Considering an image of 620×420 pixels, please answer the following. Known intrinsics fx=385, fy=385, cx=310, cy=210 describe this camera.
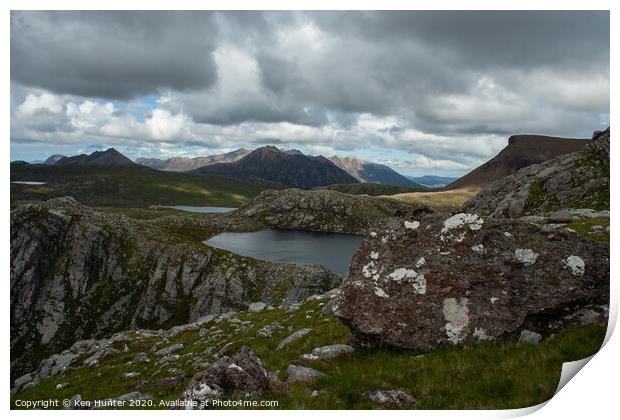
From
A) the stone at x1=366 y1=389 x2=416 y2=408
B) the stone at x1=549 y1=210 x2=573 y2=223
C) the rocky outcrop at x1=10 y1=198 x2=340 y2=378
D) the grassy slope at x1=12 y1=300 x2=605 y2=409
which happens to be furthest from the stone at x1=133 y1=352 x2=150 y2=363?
the rocky outcrop at x1=10 y1=198 x2=340 y2=378

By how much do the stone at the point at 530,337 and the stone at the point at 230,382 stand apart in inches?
320

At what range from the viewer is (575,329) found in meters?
12.2

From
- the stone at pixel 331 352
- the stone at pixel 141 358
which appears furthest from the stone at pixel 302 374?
the stone at pixel 141 358

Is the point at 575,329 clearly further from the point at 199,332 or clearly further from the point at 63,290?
the point at 63,290

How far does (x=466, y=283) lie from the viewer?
13102 mm

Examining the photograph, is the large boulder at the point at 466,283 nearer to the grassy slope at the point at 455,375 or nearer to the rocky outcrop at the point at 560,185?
the grassy slope at the point at 455,375

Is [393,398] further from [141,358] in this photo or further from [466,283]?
[141,358]

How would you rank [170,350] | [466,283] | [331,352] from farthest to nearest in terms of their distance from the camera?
[170,350] < [331,352] < [466,283]

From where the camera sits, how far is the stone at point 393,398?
1023 cm

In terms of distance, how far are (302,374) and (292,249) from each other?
15686 cm

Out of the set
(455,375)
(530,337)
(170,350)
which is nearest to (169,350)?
(170,350)

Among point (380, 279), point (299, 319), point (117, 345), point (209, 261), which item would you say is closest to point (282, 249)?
point (209, 261)

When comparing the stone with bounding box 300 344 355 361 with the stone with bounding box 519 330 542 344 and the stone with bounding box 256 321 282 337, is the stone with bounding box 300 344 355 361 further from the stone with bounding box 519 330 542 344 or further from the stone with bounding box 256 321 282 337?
the stone with bounding box 256 321 282 337

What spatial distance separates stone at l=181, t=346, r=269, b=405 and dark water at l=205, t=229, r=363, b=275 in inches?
4642
